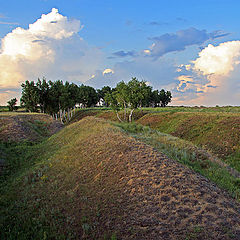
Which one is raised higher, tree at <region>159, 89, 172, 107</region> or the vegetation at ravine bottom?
tree at <region>159, 89, 172, 107</region>

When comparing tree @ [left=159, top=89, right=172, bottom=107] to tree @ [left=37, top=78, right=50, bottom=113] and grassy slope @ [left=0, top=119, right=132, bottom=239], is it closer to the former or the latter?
tree @ [left=37, top=78, right=50, bottom=113]

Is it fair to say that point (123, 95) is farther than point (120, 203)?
Yes

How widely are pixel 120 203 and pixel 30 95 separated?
58.9 m

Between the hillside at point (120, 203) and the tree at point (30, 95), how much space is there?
5143 centimetres

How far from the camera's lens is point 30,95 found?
58500 mm

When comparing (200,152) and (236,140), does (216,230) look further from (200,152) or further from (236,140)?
(236,140)

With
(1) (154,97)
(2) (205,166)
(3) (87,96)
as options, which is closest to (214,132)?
(2) (205,166)

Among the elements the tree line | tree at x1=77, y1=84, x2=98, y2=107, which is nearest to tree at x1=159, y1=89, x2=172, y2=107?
tree at x1=77, y1=84, x2=98, y2=107

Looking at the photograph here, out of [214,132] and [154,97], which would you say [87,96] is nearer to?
[154,97]

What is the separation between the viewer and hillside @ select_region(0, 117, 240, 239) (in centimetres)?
600

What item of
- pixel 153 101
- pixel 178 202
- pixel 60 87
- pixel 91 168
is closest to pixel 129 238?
pixel 178 202

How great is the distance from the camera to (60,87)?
65062 mm

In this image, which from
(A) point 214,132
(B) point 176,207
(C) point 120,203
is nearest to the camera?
(B) point 176,207

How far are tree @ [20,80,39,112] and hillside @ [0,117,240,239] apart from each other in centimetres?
5143
